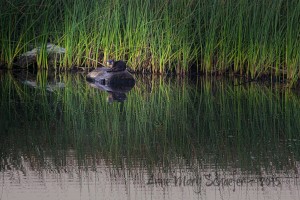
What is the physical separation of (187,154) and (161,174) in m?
0.72

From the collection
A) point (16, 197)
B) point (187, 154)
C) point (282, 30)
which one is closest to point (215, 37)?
point (282, 30)

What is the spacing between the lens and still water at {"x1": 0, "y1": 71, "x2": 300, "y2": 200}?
524 cm

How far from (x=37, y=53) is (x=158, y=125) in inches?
200

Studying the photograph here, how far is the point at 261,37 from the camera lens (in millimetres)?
10898

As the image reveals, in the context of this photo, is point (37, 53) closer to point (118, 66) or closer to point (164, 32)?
point (118, 66)

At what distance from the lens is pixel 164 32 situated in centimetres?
1173

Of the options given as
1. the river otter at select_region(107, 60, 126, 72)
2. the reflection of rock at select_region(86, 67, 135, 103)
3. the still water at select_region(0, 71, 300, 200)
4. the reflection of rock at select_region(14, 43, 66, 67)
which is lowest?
the still water at select_region(0, 71, 300, 200)

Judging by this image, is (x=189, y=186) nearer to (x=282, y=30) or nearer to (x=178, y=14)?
(x=282, y=30)

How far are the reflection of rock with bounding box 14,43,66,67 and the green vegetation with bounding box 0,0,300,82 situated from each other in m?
0.11

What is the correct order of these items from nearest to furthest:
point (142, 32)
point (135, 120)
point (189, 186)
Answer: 1. point (189, 186)
2. point (135, 120)
3. point (142, 32)

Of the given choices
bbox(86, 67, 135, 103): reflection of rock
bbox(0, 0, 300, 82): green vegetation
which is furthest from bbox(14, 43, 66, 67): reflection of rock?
bbox(86, 67, 135, 103): reflection of rock

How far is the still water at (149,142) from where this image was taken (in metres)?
5.24

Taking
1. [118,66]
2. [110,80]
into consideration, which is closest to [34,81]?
[110,80]

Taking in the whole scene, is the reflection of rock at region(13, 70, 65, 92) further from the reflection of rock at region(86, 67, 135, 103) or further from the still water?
the reflection of rock at region(86, 67, 135, 103)
